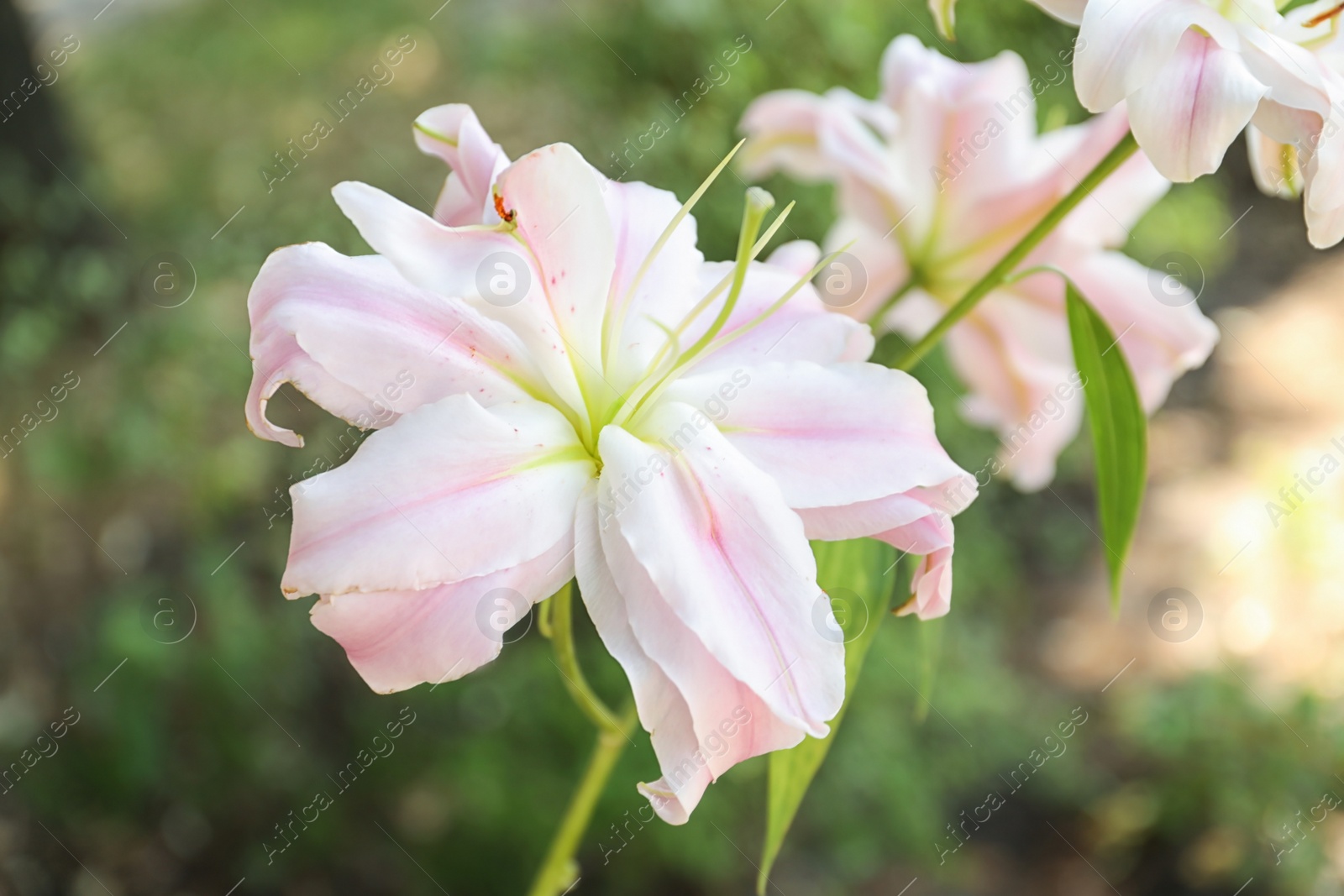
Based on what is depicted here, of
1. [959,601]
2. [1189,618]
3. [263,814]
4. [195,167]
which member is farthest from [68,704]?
[1189,618]

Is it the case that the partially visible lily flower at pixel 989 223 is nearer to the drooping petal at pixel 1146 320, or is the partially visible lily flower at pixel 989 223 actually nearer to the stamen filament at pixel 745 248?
the drooping petal at pixel 1146 320

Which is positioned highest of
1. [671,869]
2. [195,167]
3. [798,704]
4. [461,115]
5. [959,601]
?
[461,115]

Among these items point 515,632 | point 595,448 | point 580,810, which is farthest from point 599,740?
point 515,632

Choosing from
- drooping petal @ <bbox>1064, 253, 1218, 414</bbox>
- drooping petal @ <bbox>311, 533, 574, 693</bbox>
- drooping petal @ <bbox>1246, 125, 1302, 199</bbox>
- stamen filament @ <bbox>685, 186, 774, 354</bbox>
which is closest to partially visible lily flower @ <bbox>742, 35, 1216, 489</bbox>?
drooping petal @ <bbox>1064, 253, 1218, 414</bbox>

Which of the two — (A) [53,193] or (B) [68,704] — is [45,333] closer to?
(A) [53,193]

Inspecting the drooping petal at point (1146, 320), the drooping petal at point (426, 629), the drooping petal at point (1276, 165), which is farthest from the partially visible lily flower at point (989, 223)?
the drooping petal at point (426, 629)
